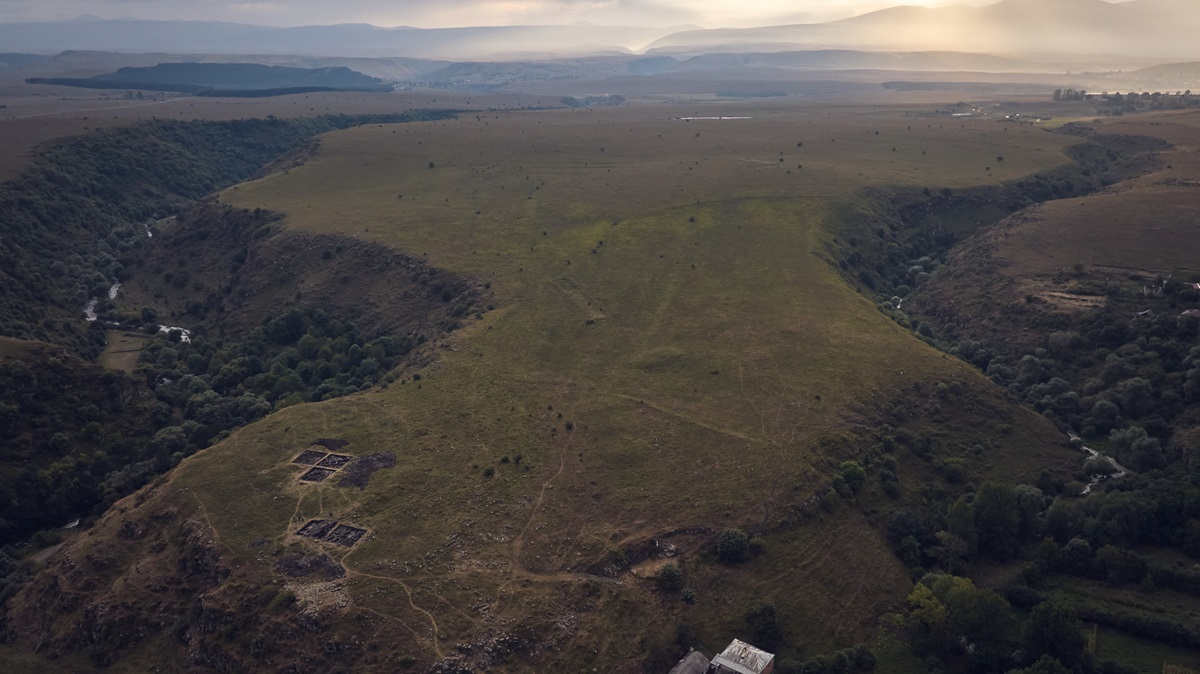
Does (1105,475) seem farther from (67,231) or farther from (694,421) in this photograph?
(67,231)

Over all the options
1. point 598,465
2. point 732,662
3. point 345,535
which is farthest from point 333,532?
point 732,662

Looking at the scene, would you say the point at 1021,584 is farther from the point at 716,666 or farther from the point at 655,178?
the point at 655,178

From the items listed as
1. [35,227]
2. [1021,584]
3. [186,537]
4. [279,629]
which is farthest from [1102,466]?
[35,227]

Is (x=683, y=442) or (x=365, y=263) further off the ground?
(x=365, y=263)

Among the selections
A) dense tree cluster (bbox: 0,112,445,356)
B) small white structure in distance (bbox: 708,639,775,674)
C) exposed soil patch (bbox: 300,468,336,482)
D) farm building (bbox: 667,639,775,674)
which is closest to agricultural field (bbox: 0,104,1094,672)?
exposed soil patch (bbox: 300,468,336,482)

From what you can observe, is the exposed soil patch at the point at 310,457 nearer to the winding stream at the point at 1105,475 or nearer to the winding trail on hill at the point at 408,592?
the winding trail on hill at the point at 408,592

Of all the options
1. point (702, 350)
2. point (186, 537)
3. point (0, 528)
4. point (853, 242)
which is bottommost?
point (0, 528)

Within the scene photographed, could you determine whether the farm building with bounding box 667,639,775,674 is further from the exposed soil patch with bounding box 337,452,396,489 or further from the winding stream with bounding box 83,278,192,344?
the winding stream with bounding box 83,278,192,344
